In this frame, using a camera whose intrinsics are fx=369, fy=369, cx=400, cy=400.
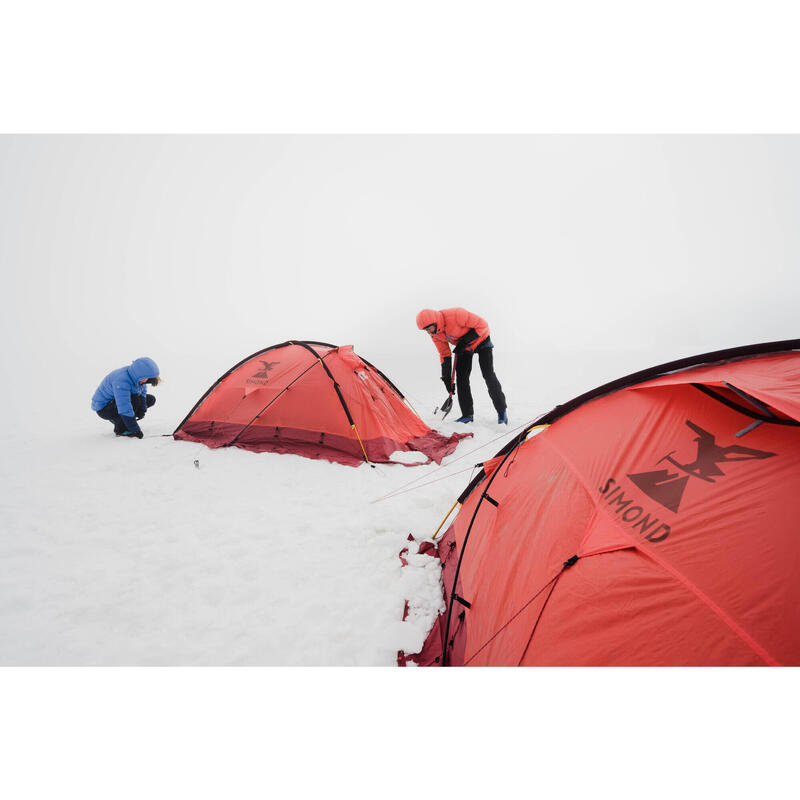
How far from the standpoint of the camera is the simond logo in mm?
4986

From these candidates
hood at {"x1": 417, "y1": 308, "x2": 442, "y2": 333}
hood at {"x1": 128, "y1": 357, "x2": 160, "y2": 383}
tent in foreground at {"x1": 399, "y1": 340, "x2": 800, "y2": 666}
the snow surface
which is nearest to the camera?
tent in foreground at {"x1": 399, "y1": 340, "x2": 800, "y2": 666}

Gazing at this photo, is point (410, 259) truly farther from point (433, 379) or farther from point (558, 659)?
point (558, 659)

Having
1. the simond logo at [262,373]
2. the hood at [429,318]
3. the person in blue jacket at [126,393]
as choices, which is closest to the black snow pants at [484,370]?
the hood at [429,318]

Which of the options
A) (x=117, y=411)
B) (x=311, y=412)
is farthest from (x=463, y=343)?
(x=117, y=411)

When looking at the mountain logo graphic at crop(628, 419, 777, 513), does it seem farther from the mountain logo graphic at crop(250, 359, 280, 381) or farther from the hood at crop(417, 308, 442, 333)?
the mountain logo graphic at crop(250, 359, 280, 381)

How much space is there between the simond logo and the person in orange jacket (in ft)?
6.96

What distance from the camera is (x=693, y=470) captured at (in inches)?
60.1

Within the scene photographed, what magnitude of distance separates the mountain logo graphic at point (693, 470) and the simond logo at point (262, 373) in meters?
4.45

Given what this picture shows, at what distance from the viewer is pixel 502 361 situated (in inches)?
523

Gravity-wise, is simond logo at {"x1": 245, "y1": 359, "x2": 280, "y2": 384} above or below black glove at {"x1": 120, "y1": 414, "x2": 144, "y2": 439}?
above

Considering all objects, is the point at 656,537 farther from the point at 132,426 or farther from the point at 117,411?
the point at 117,411

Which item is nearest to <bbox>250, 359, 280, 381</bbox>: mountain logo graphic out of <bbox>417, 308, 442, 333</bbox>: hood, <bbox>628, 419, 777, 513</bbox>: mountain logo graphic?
<bbox>417, 308, 442, 333</bbox>: hood

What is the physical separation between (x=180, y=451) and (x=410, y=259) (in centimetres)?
4413
